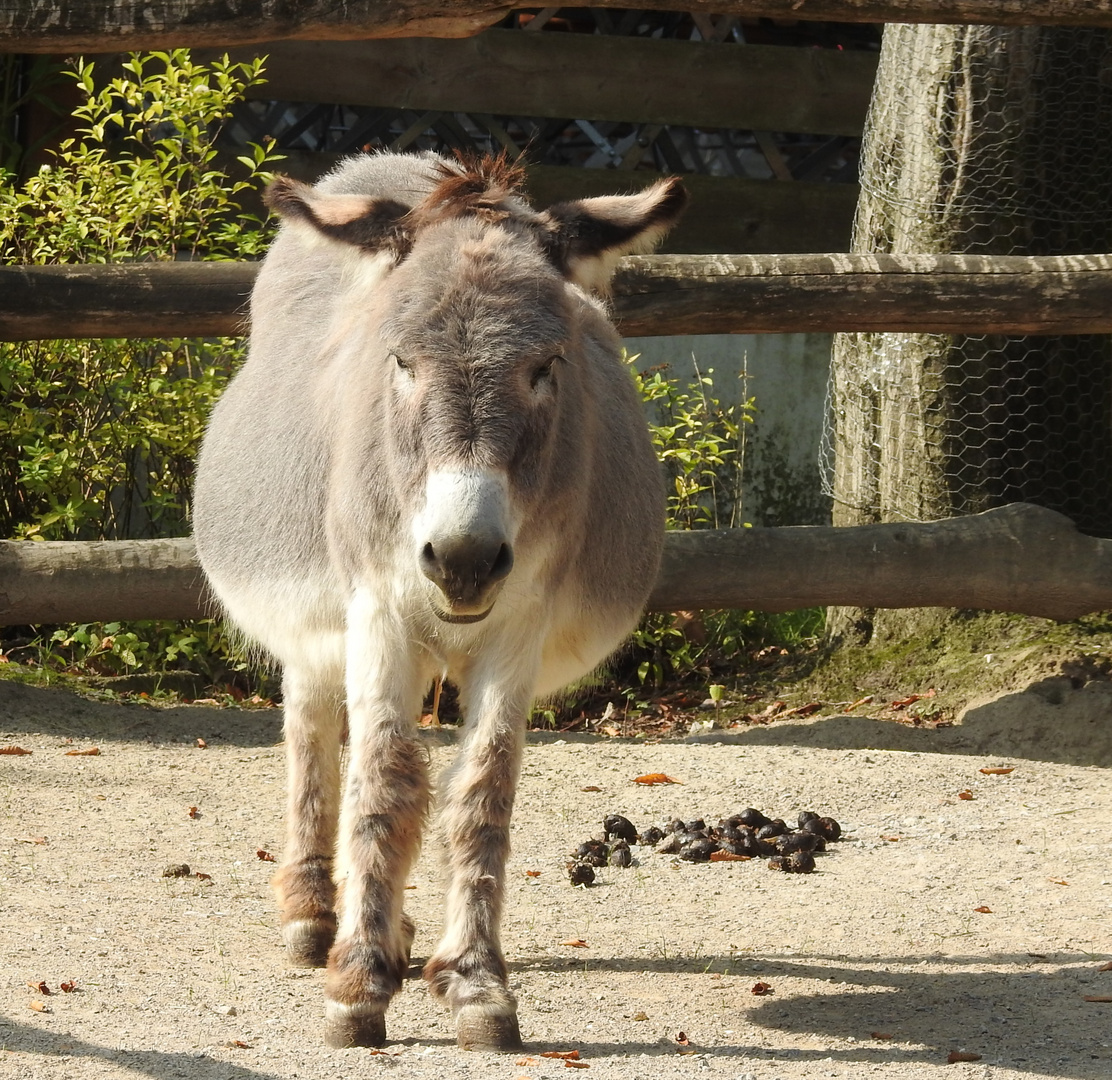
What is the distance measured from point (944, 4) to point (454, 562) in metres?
2.51

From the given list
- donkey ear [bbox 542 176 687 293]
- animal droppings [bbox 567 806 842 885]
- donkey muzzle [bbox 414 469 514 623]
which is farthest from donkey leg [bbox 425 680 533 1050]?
animal droppings [bbox 567 806 842 885]

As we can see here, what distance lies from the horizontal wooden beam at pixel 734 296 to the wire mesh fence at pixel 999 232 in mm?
974

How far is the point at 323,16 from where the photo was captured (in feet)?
12.9

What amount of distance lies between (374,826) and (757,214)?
564cm

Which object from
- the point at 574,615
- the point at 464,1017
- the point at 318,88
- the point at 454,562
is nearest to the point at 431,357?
the point at 454,562

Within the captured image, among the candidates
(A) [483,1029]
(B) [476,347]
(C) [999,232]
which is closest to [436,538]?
(B) [476,347]

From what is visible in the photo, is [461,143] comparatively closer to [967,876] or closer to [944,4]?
[944,4]

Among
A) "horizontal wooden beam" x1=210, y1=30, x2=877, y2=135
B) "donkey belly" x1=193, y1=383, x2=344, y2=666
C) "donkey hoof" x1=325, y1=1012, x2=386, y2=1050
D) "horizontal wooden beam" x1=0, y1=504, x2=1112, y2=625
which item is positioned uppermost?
"horizontal wooden beam" x1=210, y1=30, x2=877, y2=135

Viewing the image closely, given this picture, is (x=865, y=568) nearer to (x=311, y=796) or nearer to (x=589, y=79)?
(x=311, y=796)

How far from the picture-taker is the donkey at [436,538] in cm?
272

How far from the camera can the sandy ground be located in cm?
286

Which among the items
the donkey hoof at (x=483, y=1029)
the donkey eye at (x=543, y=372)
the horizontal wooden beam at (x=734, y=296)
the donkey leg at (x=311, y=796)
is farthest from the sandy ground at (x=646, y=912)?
the horizontal wooden beam at (x=734, y=296)

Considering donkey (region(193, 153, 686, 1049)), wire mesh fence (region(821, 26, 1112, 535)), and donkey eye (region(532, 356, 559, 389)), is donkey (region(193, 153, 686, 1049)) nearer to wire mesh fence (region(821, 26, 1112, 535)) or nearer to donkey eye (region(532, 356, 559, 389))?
donkey eye (region(532, 356, 559, 389))

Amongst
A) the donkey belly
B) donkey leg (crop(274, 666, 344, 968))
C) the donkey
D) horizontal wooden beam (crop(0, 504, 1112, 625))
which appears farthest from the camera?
horizontal wooden beam (crop(0, 504, 1112, 625))
